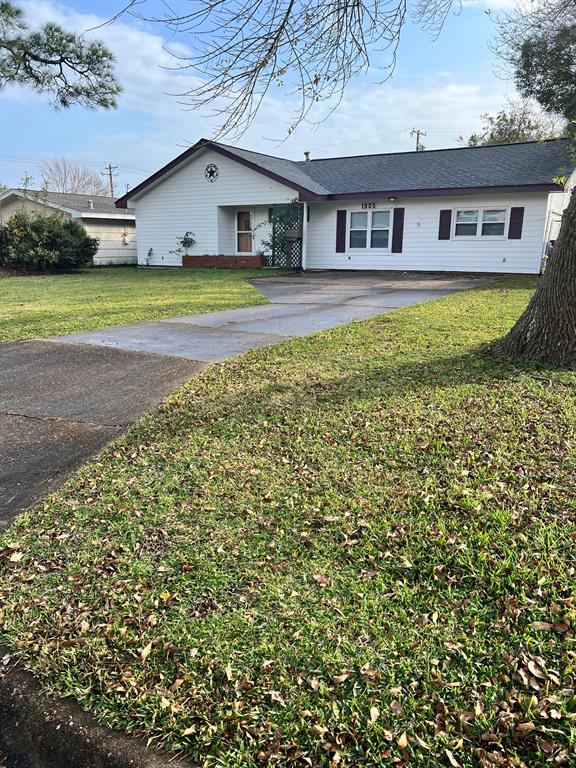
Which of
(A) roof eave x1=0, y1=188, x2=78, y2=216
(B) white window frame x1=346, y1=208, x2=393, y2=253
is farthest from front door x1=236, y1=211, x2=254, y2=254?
(A) roof eave x1=0, y1=188, x2=78, y2=216

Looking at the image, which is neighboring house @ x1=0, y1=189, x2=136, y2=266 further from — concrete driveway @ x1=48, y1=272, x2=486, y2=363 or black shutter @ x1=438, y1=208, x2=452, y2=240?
black shutter @ x1=438, y1=208, x2=452, y2=240

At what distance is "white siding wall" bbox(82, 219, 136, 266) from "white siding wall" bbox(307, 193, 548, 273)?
36.2 ft

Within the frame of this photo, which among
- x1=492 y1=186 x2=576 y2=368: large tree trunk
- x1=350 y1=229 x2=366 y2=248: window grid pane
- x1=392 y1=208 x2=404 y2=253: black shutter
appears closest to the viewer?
x1=492 y1=186 x2=576 y2=368: large tree trunk

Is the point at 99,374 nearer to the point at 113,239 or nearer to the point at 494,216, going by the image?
the point at 494,216

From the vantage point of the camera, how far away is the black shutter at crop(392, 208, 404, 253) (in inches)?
754

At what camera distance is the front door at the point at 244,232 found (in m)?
22.2

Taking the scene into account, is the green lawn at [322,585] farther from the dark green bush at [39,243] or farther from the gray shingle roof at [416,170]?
the dark green bush at [39,243]

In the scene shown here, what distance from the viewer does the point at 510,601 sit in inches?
86.4

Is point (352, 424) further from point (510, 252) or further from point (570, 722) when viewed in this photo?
point (510, 252)

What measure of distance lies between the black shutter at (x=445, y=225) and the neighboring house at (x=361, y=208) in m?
0.03

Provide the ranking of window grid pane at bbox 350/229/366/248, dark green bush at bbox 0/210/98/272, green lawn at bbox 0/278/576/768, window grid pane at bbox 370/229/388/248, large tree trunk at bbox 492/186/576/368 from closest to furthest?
1. green lawn at bbox 0/278/576/768
2. large tree trunk at bbox 492/186/576/368
3. window grid pane at bbox 370/229/388/248
4. window grid pane at bbox 350/229/366/248
5. dark green bush at bbox 0/210/98/272

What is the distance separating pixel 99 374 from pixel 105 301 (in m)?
6.30

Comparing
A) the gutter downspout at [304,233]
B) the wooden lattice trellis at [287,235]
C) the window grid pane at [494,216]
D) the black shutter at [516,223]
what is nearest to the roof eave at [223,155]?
the gutter downspout at [304,233]

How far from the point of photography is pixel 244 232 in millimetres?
22297
